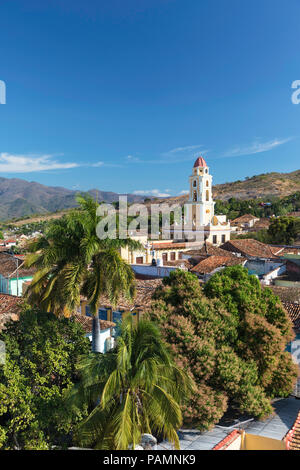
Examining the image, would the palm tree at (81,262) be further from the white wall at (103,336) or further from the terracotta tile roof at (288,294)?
the terracotta tile roof at (288,294)

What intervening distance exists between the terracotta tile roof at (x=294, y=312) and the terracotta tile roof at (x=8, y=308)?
11153 millimetres

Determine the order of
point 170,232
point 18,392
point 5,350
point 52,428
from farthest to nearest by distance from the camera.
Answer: point 170,232 → point 5,350 → point 52,428 → point 18,392

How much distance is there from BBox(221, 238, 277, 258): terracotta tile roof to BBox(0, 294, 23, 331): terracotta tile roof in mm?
22049

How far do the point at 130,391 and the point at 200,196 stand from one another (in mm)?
45641

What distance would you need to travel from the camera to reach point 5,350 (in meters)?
8.80

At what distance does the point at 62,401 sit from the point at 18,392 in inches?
39.8

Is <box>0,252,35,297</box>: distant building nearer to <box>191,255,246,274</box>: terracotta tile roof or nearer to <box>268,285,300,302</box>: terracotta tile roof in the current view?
<box>191,255,246,274</box>: terracotta tile roof

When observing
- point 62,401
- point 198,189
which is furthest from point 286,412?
point 198,189

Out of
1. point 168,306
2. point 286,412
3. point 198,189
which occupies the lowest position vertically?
point 286,412

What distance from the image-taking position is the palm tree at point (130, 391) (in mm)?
6824

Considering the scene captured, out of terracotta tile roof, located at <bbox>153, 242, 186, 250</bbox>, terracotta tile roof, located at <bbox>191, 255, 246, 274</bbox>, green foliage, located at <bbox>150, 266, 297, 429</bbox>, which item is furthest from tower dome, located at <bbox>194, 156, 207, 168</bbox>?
green foliage, located at <bbox>150, 266, 297, 429</bbox>

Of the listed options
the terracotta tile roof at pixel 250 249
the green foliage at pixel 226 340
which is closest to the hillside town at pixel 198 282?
the terracotta tile roof at pixel 250 249

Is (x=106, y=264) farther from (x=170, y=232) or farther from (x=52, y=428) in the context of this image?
(x=170, y=232)

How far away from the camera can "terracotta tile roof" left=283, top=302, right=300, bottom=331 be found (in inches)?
560
